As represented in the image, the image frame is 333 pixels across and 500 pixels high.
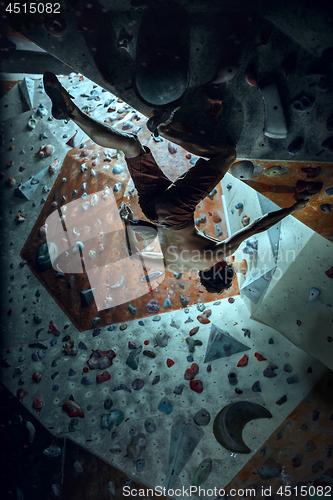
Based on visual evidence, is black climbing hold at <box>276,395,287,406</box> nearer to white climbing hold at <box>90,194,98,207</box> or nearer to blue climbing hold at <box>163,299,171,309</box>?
blue climbing hold at <box>163,299,171,309</box>

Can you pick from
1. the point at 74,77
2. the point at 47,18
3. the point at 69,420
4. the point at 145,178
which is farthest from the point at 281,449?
the point at 74,77

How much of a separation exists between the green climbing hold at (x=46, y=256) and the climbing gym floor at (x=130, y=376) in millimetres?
55

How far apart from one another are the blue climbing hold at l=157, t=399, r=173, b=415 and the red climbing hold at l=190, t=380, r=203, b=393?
0.71 feet

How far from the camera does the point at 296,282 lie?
2467 millimetres

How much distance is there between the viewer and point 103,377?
2.72 metres

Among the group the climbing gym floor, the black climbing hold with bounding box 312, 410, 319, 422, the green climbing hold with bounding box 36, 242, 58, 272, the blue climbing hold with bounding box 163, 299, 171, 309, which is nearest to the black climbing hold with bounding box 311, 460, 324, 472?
the climbing gym floor

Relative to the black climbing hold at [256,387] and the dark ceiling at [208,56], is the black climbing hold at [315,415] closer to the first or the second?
the black climbing hold at [256,387]

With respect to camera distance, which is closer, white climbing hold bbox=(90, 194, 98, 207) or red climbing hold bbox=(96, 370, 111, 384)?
red climbing hold bbox=(96, 370, 111, 384)

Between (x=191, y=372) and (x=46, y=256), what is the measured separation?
158 cm

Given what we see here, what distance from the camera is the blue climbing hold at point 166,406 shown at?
260cm

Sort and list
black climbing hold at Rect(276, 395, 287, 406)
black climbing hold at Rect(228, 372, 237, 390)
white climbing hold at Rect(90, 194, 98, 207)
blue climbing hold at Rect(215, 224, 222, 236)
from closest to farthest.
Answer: black climbing hold at Rect(276, 395, 287, 406) < black climbing hold at Rect(228, 372, 237, 390) < white climbing hold at Rect(90, 194, 98, 207) < blue climbing hold at Rect(215, 224, 222, 236)

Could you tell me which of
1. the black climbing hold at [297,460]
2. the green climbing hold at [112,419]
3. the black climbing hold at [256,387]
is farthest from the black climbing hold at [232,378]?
the green climbing hold at [112,419]

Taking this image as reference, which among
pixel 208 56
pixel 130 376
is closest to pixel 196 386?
pixel 130 376

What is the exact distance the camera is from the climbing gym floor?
2.38m
